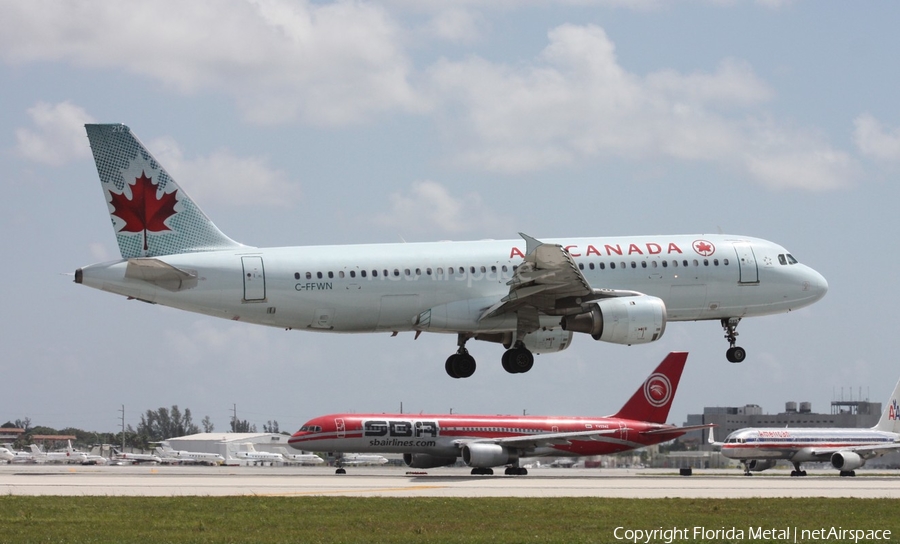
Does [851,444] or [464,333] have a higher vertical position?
[464,333]

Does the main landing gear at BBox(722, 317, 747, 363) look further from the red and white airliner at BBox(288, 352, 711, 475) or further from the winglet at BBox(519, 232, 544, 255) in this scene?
the red and white airliner at BBox(288, 352, 711, 475)

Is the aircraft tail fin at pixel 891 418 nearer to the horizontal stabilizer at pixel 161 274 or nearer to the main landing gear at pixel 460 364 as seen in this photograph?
the main landing gear at pixel 460 364

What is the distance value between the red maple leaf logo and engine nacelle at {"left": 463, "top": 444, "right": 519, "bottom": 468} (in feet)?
95.0

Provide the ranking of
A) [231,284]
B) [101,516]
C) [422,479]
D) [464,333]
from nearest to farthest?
[101,516] → [231,284] → [464,333] → [422,479]

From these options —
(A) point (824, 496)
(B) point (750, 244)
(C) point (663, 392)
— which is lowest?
(A) point (824, 496)

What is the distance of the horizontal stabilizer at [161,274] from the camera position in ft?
148

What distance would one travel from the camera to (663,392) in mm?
80812

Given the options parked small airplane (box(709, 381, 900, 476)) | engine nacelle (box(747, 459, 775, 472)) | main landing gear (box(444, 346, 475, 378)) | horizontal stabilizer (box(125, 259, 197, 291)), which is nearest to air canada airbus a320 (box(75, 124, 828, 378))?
horizontal stabilizer (box(125, 259, 197, 291))

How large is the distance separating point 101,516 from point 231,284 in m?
12.8

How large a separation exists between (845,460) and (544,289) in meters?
44.8

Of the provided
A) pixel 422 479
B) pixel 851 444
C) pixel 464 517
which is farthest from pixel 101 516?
pixel 851 444

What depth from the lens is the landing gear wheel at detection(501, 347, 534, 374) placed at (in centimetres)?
4969

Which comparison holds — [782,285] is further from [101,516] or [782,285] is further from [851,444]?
[851,444]

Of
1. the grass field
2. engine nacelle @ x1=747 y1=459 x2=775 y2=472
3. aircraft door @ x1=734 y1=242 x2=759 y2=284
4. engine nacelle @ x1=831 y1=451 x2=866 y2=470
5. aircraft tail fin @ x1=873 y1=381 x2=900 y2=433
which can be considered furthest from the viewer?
aircraft tail fin @ x1=873 y1=381 x2=900 y2=433
